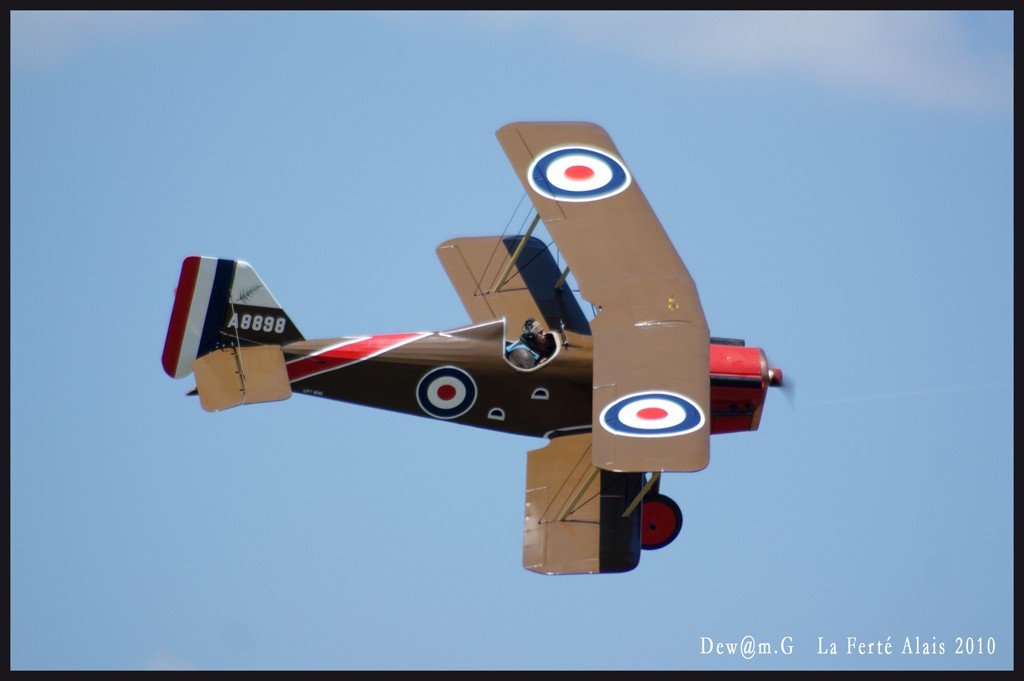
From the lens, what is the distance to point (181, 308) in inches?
794

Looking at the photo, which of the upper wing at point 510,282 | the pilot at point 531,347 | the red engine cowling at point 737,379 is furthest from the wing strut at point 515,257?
the red engine cowling at point 737,379

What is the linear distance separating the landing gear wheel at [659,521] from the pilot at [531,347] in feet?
5.56

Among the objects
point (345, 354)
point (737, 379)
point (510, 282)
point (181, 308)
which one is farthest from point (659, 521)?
point (181, 308)

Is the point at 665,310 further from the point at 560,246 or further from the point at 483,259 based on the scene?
the point at 483,259

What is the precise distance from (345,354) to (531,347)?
176 cm

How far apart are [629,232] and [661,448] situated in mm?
3011

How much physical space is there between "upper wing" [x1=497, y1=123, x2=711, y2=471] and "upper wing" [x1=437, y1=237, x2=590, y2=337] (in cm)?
91

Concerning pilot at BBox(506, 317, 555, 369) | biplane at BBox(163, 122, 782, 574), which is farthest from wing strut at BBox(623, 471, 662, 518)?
pilot at BBox(506, 317, 555, 369)

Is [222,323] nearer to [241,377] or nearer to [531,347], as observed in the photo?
[241,377]

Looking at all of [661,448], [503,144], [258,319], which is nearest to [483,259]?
[503,144]

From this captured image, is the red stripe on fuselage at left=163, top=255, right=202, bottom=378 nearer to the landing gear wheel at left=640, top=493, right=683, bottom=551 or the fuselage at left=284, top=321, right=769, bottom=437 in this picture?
the fuselage at left=284, top=321, right=769, bottom=437

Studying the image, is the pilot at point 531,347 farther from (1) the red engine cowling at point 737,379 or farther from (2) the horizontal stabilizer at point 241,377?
(2) the horizontal stabilizer at point 241,377

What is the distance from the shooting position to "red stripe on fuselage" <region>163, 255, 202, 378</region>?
2014 cm

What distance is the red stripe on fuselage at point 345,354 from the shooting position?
2055 cm
